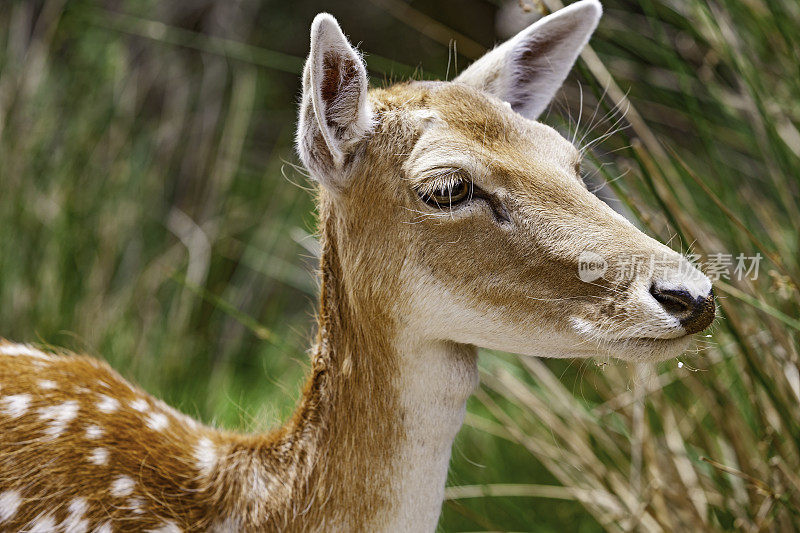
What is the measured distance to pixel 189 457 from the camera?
7.67ft

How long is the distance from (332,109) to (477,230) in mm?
444

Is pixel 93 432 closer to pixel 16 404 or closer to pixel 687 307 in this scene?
pixel 16 404

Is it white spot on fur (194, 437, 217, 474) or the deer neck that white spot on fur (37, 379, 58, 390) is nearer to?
white spot on fur (194, 437, 217, 474)

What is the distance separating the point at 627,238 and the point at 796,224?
3.97 feet

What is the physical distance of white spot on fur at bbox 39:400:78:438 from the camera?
222 centimetres

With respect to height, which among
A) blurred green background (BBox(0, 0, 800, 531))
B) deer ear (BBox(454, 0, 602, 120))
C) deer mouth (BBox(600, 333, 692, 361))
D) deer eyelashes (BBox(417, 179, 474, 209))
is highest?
deer ear (BBox(454, 0, 602, 120))

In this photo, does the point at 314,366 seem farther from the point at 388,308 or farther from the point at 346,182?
the point at 346,182

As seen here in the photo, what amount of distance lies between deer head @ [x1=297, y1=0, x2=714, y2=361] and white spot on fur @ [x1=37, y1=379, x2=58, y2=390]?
78cm

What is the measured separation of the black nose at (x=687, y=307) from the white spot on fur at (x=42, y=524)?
1412 millimetres

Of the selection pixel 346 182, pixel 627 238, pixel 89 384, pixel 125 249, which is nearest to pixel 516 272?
pixel 627 238

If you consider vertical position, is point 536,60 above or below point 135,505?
above

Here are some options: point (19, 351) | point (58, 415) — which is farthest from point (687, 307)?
point (19, 351)

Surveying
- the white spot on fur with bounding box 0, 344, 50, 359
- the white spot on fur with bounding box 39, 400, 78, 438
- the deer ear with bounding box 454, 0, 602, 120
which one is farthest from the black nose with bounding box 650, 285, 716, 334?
the white spot on fur with bounding box 0, 344, 50, 359

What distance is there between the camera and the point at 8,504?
212cm
